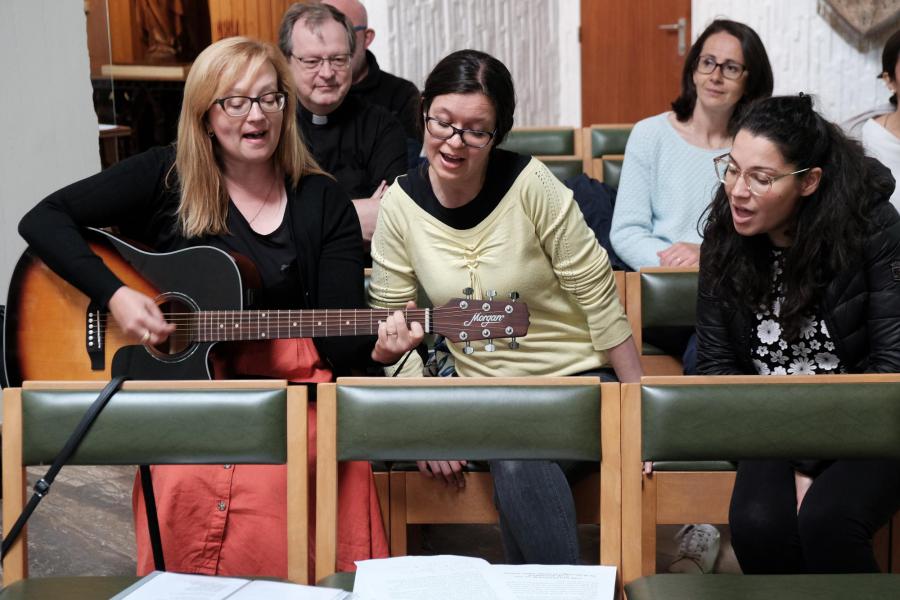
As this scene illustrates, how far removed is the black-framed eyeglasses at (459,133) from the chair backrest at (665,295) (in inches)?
26.6

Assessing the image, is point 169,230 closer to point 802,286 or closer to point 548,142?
point 802,286

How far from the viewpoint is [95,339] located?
2562mm

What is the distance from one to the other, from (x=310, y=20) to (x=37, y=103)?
1040 mm

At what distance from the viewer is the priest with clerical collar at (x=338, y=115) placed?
3422mm

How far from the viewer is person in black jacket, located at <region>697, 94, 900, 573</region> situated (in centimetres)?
217

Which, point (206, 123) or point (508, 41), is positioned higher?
point (508, 41)

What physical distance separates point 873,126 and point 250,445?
9.02ft

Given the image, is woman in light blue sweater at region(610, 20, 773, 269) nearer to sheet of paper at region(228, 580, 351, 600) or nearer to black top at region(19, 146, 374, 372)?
black top at region(19, 146, 374, 372)

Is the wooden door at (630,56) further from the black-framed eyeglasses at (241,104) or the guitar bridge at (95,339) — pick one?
the guitar bridge at (95,339)

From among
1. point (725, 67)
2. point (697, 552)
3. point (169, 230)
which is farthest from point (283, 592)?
point (725, 67)

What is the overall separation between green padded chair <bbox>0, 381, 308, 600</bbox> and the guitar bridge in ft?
1.85

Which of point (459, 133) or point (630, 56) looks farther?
point (630, 56)

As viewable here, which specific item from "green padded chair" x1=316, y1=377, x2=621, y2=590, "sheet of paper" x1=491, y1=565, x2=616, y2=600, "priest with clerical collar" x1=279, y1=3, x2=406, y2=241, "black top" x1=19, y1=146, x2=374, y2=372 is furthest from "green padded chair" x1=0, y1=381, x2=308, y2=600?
"priest with clerical collar" x1=279, y1=3, x2=406, y2=241

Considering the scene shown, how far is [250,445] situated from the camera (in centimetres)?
197
